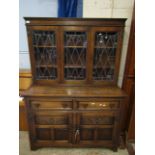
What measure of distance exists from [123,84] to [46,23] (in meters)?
1.28

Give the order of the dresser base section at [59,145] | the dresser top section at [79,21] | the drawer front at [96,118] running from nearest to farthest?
the dresser top section at [79,21]
the drawer front at [96,118]
the dresser base section at [59,145]

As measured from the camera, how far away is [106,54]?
1.75 metres

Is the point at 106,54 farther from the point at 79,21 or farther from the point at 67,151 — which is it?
the point at 67,151

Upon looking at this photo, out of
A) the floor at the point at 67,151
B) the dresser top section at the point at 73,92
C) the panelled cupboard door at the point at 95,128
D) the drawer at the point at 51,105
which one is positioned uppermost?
the dresser top section at the point at 73,92

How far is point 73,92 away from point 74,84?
0.18 metres

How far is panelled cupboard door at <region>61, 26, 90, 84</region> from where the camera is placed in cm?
164

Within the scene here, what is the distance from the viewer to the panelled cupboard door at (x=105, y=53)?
5.39 ft

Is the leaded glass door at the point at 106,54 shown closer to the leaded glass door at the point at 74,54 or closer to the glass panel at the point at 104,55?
the glass panel at the point at 104,55

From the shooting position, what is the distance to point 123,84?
1944mm

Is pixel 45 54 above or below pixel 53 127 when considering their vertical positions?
above

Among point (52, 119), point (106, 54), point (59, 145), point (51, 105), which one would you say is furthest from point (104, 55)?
point (59, 145)

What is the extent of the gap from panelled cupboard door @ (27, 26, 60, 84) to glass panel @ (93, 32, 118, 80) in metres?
0.49

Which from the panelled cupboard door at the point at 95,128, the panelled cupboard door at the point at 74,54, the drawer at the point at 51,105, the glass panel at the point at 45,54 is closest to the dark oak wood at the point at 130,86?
the panelled cupboard door at the point at 95,128

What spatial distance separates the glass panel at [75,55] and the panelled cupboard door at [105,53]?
118mm
